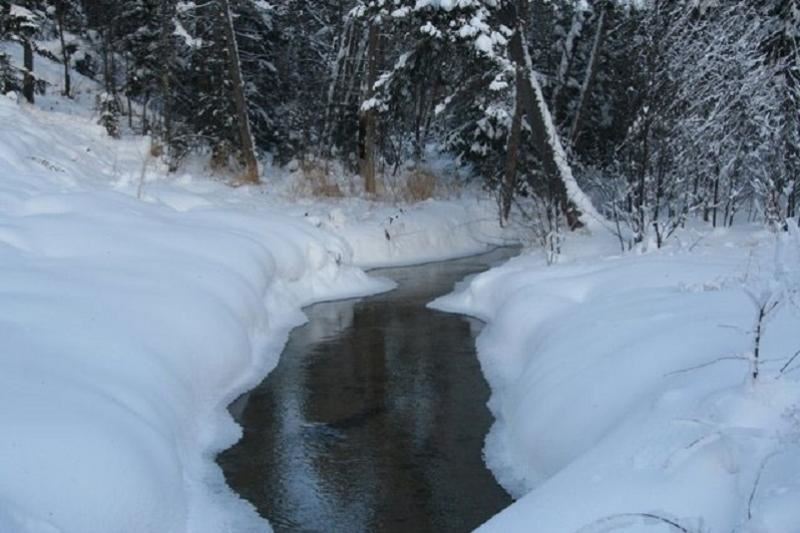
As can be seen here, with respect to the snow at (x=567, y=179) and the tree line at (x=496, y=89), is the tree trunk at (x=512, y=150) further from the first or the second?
the snow at (x=567, y=179)

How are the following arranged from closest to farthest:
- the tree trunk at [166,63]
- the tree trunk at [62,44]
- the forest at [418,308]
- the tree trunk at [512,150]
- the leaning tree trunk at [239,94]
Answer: the forest at [418,308], the leaning tree trunk at [239,94], the tree trunk at [512,150], the tree trunk at [166,63], the tree trunk at [62,44]

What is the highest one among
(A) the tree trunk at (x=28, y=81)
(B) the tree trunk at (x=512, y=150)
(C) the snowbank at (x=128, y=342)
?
(A) the tree trunk at (x=28, y=81)

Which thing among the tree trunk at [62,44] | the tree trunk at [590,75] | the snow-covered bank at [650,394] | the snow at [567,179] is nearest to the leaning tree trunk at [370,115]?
the snow at [567,179]

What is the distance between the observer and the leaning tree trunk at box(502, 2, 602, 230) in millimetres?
15000

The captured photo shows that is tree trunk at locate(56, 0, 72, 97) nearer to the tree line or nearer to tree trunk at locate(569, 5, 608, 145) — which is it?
the tree line

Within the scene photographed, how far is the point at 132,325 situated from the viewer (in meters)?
6.76

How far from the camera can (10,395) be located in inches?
181

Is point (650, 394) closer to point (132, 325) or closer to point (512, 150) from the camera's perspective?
point (132, 325)

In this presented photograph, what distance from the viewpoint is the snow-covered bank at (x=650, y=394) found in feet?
11.2

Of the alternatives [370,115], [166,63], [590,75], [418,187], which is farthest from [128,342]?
[166,63]

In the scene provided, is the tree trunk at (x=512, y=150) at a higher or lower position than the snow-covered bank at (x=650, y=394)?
higher

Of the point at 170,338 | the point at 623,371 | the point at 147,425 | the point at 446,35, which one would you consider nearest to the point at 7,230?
the point at 170,338

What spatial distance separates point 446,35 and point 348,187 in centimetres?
534

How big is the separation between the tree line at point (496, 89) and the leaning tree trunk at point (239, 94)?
0.14 ft
